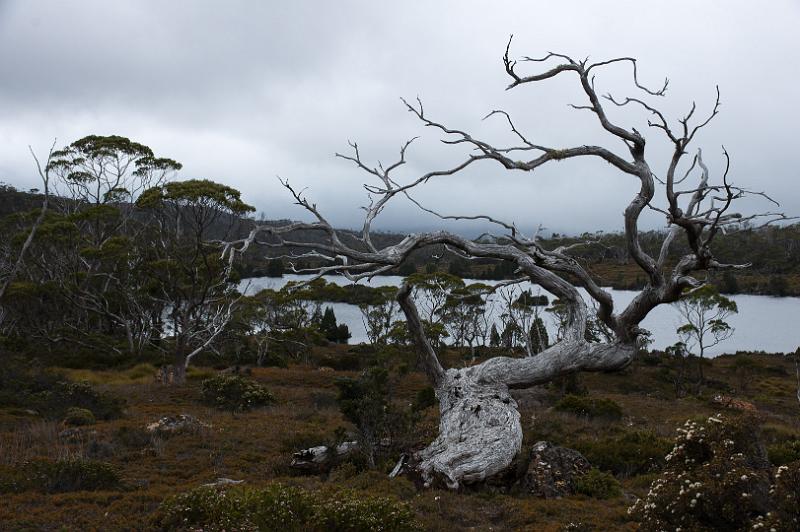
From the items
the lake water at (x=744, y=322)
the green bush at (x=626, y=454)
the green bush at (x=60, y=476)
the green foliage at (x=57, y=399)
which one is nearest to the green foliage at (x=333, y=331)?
the lake water at (x=744, y=322)

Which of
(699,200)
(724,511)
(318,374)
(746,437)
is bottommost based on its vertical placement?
(318,374)

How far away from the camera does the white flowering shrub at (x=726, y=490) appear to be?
4.38 meters

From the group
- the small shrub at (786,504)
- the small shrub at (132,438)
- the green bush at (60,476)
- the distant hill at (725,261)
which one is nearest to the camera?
the small shrub at (786,504)

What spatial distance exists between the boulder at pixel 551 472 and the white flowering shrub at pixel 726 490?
2.01m

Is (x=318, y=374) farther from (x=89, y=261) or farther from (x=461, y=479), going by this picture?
(x=461, y=479)

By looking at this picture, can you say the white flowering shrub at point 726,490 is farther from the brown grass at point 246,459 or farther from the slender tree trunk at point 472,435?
the slender tree trunk at point 472,435

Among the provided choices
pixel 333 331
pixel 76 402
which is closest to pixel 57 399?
pixel 76 402

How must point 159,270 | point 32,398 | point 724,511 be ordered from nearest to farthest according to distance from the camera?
point 724,511, point 32,398, point 159,270

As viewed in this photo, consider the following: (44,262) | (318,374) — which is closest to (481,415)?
(318,374)

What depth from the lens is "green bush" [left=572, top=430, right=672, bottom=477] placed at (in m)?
9.38

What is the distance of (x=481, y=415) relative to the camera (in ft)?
→ 27.2

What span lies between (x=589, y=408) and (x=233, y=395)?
9.94m

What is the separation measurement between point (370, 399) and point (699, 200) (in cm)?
579

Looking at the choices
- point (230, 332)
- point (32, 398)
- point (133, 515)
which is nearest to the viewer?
point (133, 515)
